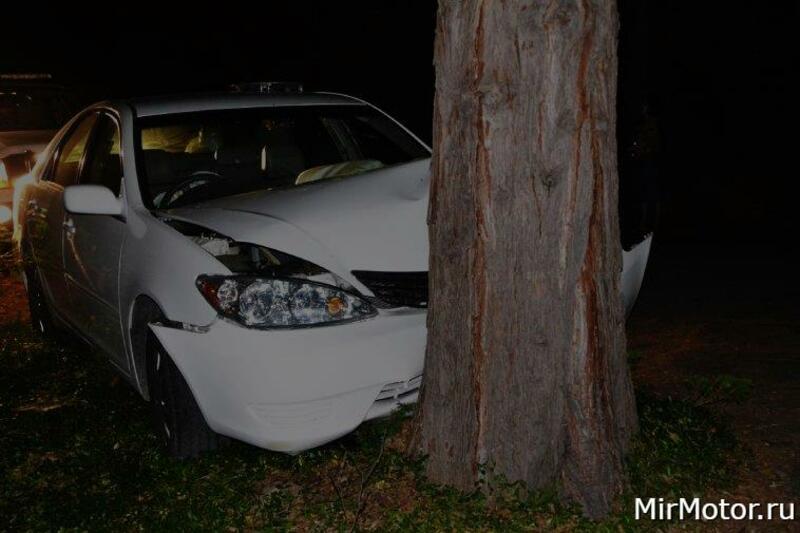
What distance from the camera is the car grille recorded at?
3.52m

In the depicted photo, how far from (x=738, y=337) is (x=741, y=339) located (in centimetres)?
4

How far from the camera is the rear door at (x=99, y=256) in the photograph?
4234 millimetres

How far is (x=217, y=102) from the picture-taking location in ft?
16.1

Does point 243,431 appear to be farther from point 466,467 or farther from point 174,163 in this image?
point 174,163

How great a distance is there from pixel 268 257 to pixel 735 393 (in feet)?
6.79

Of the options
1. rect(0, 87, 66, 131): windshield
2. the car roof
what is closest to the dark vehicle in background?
rect(0, 87, 66, 131): windshield

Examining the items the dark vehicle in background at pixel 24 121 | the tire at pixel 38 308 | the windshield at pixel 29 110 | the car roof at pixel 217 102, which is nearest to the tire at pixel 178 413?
the car roof at pixel 217 102

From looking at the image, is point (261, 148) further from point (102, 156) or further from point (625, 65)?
point (625, 65)

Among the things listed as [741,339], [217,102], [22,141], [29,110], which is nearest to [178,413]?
[217,102]

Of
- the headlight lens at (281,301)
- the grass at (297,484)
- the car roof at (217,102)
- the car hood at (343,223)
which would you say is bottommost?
the grass at (297,484)

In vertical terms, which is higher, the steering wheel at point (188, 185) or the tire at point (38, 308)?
the steering wheel at point (188, 185)

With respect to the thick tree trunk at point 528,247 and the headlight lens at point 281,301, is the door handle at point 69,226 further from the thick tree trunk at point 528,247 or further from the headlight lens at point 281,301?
the thick tree trunk at point 528,247

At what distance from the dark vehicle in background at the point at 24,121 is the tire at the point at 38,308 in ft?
13.0

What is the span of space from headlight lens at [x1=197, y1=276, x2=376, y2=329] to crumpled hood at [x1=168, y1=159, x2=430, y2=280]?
13 cm
